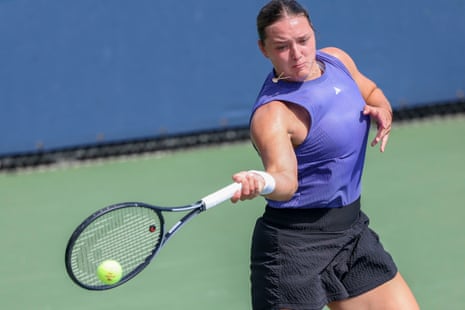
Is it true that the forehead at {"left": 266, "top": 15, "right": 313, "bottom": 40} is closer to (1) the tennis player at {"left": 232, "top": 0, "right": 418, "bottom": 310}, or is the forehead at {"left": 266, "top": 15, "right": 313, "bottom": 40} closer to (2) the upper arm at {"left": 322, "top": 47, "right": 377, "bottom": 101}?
(1) the tennis player at {"left": 232, "top": 0, "right": 418, "bottom": 310}

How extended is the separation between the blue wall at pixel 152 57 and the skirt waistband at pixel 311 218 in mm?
4640

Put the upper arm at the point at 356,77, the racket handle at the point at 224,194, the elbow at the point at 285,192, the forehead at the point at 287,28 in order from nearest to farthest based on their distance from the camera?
1. the racket handle at the point at 224,194
2. the elbow at the point at 285,192
3. the forehead at the point at 287,28
4. the upper arm at the point at 356,77

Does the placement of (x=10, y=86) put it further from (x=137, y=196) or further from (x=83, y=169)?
(x=137, y=196)

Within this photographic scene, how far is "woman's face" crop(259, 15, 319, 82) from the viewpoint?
11.1 feet

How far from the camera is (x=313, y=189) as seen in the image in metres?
3.47

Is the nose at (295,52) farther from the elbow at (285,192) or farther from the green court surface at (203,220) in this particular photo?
the green court surface at (203,220)

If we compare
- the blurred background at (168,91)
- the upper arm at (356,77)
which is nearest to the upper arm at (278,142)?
the upper arm at (356,77)

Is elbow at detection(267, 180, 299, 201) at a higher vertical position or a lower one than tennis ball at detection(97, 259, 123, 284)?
higher

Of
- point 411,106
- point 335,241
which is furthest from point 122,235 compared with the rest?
point 411,106

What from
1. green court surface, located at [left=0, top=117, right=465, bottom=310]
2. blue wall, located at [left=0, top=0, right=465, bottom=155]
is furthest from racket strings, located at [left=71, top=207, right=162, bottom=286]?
blue wall, located at [left=0, top=0, right=465, bottom=155]

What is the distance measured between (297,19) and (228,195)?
75 cm

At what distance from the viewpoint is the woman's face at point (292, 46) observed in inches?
133

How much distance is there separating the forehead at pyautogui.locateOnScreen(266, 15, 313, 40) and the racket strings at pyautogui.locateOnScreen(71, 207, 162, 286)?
779mm

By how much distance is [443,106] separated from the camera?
8.55m
